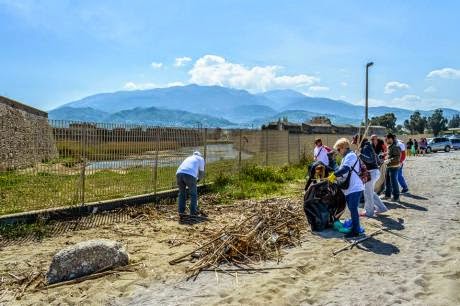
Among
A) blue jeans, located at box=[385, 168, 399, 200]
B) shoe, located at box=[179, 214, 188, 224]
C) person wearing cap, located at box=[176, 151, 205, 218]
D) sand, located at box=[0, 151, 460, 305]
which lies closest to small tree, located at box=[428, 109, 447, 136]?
blue jeans, located at box=[385, 168, 399, 200]

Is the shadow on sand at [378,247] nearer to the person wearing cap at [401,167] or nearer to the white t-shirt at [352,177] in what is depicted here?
the white t-shirt at [352,177]

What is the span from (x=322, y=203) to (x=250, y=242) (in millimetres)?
1958

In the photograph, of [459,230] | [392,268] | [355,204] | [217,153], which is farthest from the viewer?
[217,153]

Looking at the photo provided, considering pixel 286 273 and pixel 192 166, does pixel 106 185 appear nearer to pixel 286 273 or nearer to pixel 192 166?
pixel 192 166

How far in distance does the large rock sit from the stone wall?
2.90 meters

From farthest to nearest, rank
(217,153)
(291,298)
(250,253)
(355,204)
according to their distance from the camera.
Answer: (217,153)
(355,204)
(250,253)
(291,298)

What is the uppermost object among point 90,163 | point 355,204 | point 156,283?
point 90,163

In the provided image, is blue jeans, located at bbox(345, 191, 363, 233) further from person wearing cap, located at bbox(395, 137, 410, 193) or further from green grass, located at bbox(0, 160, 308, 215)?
green grass, located at bbox(0, 160, 308, 215)

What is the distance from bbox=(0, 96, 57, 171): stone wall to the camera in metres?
9.16

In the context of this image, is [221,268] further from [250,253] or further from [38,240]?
[38,240]

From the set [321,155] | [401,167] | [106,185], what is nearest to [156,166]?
[106,185]

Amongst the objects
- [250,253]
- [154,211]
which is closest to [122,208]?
[154,211]

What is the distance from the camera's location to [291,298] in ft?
17.2

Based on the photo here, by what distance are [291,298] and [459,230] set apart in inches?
192
